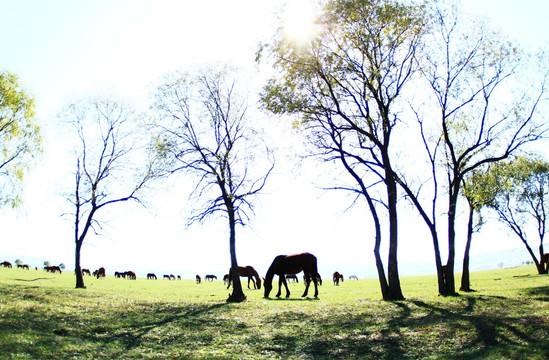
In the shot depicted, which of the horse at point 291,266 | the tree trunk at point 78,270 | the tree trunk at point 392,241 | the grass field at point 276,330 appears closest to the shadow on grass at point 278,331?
the grass field at point 276,330

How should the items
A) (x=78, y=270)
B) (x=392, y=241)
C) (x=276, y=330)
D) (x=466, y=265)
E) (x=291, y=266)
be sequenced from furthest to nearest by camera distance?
1. (x=78, y=270)
2. (x=291, y=266)
3. (x=466, y=265)
4. (x=392, y=241)
5. (x=276, y=330)

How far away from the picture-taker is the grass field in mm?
13148

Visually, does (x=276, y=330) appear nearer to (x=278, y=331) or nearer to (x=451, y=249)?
(x=278, y=331)

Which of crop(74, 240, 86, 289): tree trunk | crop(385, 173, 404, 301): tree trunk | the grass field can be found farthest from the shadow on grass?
crop(74, 240, 86, 289): tree trunk

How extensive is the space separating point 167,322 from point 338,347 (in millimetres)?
8736

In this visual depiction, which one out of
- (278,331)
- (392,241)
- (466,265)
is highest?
(392,241)

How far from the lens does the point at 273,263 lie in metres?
34.0

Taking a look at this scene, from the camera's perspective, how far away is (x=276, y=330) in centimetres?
1781

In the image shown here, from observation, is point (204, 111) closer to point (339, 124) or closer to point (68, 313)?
point (339, 124)

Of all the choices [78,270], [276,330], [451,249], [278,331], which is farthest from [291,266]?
[78,270]

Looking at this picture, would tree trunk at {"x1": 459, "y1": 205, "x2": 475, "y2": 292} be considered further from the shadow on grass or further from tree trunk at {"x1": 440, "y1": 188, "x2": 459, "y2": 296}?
the shadow on grass

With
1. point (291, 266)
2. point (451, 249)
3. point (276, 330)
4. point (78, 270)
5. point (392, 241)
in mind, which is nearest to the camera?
point (276, 330)

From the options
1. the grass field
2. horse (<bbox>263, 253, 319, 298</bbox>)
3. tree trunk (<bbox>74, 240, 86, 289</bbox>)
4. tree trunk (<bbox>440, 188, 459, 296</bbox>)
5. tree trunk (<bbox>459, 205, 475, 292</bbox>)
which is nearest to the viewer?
the grass field

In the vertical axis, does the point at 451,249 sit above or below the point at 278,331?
above
